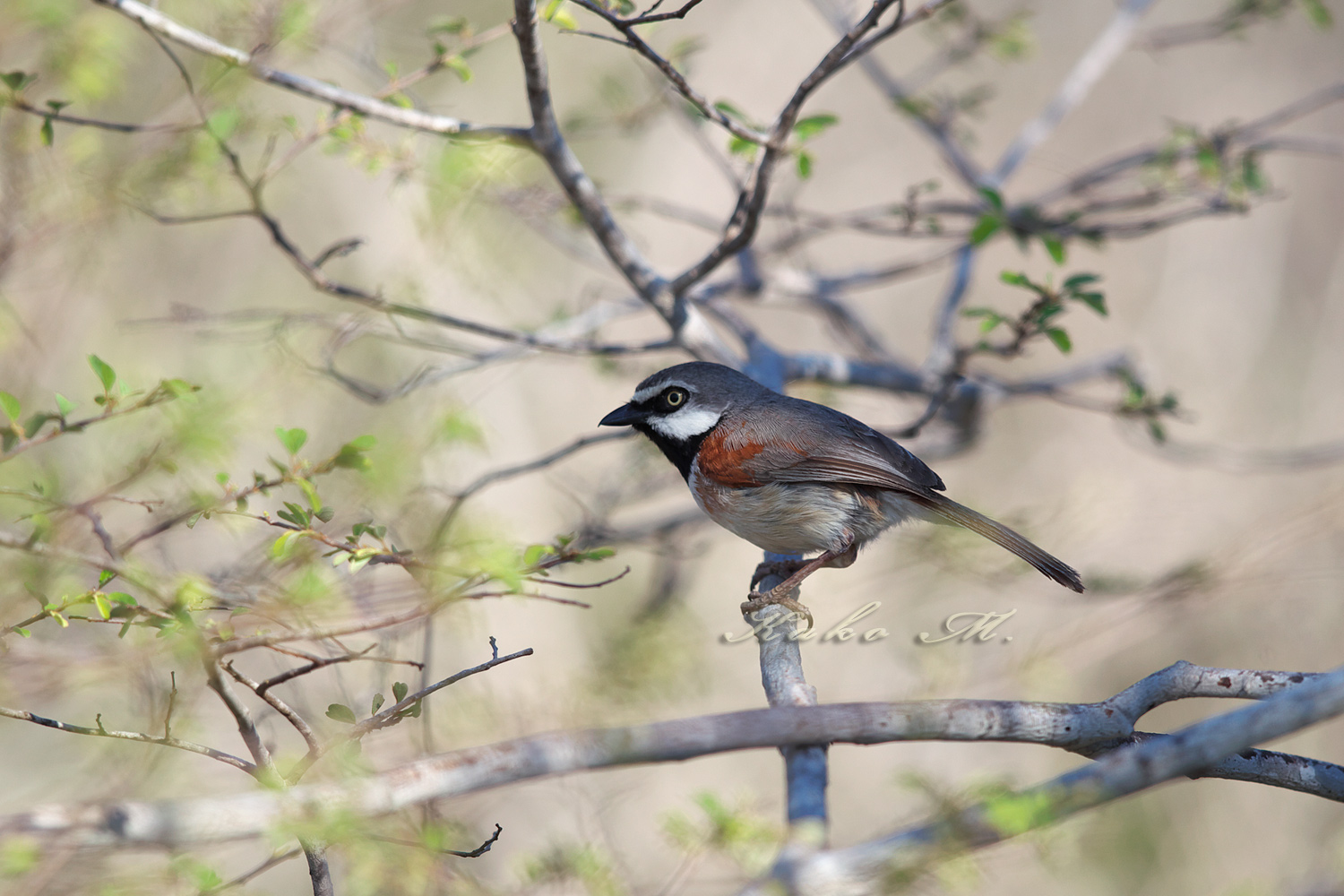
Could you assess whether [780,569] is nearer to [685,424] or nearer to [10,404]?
[685,424]

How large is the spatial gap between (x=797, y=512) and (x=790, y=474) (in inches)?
7.4

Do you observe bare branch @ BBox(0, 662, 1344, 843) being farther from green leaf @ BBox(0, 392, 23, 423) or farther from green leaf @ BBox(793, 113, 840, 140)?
green leaf @ BBox(793, 113, 840, 140)

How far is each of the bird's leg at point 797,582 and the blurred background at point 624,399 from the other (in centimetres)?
54

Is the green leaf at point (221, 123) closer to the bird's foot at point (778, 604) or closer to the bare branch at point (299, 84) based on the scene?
the bare branch at point (299, 84)

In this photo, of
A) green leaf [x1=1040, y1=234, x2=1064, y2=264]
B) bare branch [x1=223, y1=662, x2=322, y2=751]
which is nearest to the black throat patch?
green leaf [x1=1040, y1=234, x2=1064, y2=264]

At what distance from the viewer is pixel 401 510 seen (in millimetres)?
4270

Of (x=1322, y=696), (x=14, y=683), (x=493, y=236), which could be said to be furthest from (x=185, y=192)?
(x=1322, y=696)

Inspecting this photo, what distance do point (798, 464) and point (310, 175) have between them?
6430 mm

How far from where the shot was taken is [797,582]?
422 cm

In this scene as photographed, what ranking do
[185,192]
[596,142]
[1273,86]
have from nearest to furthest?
[185,192], [1273,86], [596,142]

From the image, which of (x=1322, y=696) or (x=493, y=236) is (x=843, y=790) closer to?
(x=493, y=236)

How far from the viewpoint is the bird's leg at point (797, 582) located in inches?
160

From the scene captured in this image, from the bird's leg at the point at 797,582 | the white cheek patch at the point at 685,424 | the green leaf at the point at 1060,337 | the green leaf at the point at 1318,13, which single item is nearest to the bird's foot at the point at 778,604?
the bird's leg at the point at 797,582

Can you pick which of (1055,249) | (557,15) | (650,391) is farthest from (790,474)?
(557,15)
